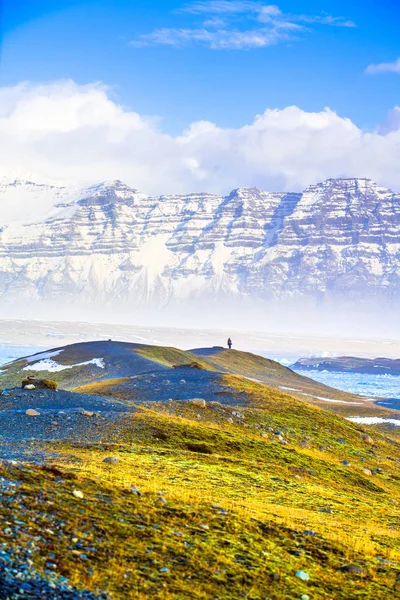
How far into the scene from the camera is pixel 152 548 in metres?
12.7

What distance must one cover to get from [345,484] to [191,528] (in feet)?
44.2

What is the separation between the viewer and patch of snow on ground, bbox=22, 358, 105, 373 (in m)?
83.2

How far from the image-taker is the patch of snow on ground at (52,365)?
83.2 m

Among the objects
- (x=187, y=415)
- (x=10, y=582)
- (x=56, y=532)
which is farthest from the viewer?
(x=187, y=415)

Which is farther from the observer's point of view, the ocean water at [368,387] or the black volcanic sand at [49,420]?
the ocean water at [368,387]

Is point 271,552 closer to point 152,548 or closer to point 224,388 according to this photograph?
point 152,548

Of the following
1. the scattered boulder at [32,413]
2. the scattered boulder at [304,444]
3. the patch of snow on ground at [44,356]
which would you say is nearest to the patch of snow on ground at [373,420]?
the scattered boulder at [304,444]

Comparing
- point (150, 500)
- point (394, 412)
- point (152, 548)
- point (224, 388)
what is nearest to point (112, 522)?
point (152, 548)

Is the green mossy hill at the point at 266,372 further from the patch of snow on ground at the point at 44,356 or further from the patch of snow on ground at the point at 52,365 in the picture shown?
the patch of snow on ground at the point at 44,356

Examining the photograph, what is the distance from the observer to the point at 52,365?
8825 cm

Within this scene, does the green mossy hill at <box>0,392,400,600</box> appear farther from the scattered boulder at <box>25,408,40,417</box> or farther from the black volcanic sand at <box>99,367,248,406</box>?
the black volcanic sand at <box>99,367,248,406</box>

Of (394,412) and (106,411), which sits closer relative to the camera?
(106,411)

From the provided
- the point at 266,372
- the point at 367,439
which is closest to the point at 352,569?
the point at 367,439

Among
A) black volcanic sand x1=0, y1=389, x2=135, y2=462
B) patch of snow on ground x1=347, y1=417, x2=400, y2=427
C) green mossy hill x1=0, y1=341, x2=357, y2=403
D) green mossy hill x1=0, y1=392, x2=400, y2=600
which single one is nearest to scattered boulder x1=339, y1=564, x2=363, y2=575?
green mossy hill x1=0, y1=392, x2=400, y2=600
